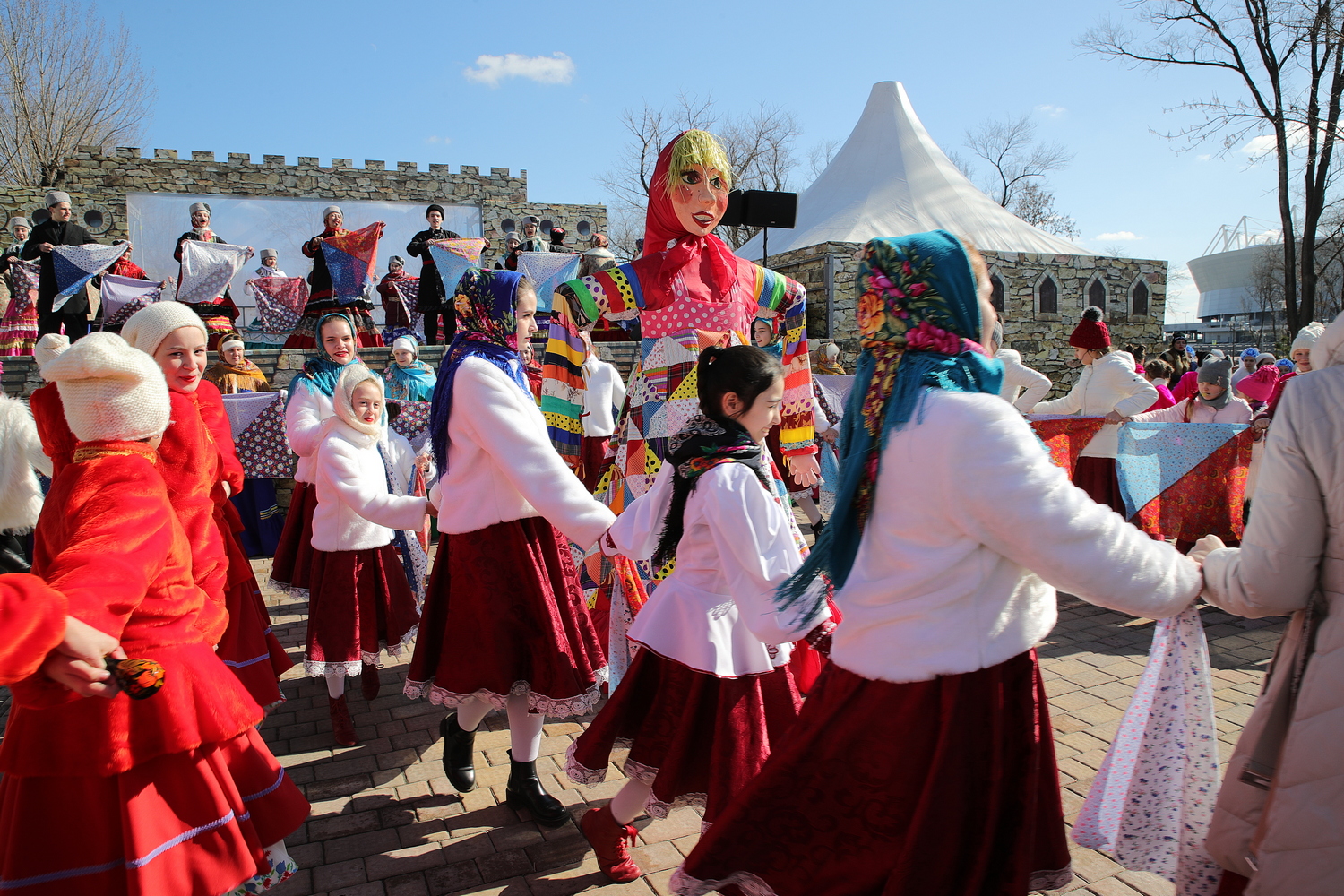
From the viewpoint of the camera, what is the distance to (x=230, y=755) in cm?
215

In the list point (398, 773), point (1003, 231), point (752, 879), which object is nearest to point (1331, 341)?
point (752, 879)

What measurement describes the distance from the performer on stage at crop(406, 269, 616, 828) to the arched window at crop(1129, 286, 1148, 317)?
71.0ft

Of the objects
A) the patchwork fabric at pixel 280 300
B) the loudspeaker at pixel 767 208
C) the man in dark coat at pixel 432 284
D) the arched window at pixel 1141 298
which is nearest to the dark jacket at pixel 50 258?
the patchwork fabric at pixel 280 300

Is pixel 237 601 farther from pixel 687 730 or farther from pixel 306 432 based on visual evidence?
pixel 687 730

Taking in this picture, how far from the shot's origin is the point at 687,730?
92.4 inches

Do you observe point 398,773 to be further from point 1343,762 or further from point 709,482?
point 1343,762

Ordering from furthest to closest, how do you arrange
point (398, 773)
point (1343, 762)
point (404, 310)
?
1. point (404, 310)
2. point (398, 773)
3. point (1343, 762)

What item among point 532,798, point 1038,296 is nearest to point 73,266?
point 532,798

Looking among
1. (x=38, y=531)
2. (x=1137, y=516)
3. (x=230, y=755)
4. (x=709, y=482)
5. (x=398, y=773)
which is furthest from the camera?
(x=1137, y=516)

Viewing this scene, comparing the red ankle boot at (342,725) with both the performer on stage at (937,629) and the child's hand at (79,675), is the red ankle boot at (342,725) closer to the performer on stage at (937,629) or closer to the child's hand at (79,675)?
the child's hand at (79,675)

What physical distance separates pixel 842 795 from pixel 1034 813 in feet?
1.26

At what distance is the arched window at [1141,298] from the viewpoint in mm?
20750

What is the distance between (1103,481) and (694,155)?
15.2 feet

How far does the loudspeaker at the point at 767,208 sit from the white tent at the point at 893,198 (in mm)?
14098
